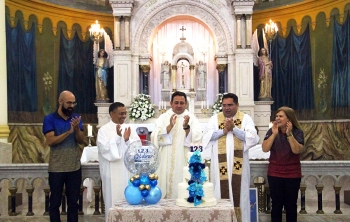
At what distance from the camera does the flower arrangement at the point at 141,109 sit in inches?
443

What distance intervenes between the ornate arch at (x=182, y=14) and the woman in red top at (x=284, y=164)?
733 cm

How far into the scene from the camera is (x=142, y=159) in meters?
4.06

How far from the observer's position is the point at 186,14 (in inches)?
480

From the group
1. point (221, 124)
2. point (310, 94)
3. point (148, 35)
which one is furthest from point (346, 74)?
point (221, 124)

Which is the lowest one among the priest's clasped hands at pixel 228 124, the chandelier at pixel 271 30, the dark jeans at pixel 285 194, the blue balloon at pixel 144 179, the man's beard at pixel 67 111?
the dark jeans at pixel 285 194

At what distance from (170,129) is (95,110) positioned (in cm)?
786

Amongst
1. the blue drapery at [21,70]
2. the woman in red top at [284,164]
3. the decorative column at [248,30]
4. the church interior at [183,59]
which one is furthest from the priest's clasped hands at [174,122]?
the decorative column at [248,30]

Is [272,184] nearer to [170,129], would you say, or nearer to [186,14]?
[170,129]

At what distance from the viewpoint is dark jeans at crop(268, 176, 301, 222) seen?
4.82 metres

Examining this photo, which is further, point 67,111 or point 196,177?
point 67,111

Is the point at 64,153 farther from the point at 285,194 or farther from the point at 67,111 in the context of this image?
the point at 285,194

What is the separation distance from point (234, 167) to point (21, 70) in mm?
7520

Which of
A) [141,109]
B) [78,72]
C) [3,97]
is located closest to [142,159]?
[3,97]

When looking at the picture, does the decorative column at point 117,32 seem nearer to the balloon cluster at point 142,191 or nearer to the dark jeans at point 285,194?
the dark jeans at point 285,194
